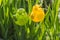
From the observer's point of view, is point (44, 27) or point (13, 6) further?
point (13, 6)

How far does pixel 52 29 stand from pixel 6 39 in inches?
10.1

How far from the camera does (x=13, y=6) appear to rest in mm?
1058

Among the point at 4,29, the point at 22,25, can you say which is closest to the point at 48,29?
the point at 22,25

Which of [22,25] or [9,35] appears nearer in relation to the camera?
[22,25]

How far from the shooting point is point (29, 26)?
0.99m

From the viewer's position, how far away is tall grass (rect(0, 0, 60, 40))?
97 cm

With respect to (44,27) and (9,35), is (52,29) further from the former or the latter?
(9,35)

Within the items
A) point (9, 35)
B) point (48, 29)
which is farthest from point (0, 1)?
point (48, 29)

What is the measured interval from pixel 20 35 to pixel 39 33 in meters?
0.10

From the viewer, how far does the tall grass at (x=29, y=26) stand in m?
0.97

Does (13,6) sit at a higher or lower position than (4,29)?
higher

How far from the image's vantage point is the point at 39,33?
98cm

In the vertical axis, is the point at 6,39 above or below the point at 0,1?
below

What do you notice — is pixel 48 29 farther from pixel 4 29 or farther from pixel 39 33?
pixel 4 29
